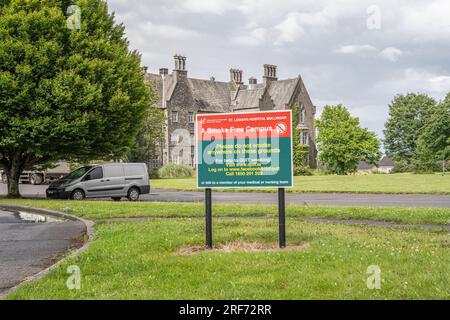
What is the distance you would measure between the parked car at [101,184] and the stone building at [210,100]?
44.5 meters

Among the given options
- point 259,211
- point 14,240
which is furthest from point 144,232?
point 259,211

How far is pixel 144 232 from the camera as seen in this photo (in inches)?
480

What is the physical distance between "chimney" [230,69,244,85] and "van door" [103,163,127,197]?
202ft

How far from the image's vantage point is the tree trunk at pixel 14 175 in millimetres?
26641

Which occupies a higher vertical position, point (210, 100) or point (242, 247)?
point (210, 100)

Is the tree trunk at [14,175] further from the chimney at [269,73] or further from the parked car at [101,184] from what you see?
the chimney at [269,73]

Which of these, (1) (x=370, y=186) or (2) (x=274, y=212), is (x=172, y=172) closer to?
(1) (x=370, y=186)

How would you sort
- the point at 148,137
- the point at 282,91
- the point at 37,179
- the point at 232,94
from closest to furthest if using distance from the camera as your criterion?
the point at 37,179 < the point at 148,137 < the point at 282,91 < the point at 232,94

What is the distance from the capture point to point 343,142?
257ft

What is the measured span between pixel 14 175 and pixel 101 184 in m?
4.70

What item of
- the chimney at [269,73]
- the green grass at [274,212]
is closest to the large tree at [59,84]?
the green grass at [274,212]

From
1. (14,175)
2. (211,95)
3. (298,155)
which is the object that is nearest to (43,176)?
(14,175)

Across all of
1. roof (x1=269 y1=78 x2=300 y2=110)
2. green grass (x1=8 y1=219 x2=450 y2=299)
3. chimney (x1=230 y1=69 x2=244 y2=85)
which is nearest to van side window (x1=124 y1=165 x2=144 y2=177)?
green grass (x1=8 y1=219 x2=450 y2=299)
